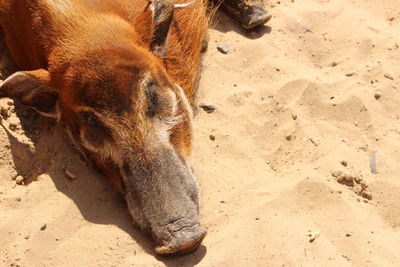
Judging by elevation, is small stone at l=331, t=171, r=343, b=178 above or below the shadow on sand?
below

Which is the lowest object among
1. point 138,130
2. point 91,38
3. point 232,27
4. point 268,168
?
point 268,168

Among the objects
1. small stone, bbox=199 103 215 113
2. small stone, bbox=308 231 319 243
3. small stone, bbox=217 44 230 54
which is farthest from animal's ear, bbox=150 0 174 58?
small stone, bbox=308 231 319 243

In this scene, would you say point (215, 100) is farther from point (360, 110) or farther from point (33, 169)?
point (33, 169)

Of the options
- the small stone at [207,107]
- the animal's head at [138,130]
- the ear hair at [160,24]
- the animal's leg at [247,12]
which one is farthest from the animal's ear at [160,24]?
the animal's leg at [247,12]

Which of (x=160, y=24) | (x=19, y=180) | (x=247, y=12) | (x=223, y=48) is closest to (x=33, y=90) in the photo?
(x=19, y=180)

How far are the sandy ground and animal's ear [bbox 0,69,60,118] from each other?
0.29 metres

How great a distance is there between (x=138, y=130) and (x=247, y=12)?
2194 mm

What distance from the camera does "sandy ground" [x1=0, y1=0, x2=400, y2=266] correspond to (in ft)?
10.5

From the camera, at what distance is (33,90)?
11.7ft

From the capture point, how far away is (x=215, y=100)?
14.1 ft

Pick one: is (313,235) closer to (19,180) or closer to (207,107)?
(207,107)

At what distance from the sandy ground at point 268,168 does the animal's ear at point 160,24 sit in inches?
27.2

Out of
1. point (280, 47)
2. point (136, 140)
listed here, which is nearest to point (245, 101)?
point (280, 47)

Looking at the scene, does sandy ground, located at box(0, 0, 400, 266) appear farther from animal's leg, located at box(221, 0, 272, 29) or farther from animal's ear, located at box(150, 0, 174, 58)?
animal's ear, located at box(150, 0, 174, 58)
